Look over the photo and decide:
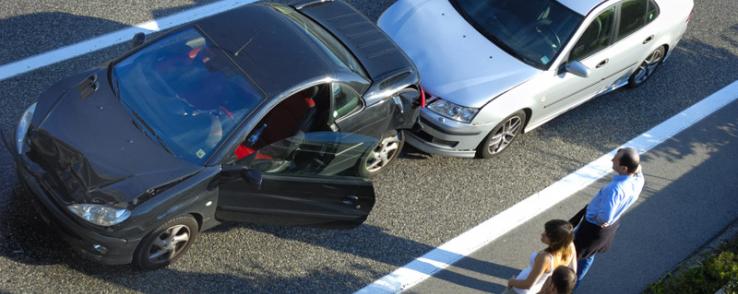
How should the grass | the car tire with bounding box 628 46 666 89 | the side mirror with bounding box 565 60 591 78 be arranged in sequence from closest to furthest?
1. the grass
2. the side mirror with bounding box 565 60 591 78
3. the car tire with bounding box 628 46 666 89

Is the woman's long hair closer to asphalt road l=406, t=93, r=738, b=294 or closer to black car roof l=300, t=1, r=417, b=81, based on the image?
asphalt road l=406, t=93, r=738, b=294

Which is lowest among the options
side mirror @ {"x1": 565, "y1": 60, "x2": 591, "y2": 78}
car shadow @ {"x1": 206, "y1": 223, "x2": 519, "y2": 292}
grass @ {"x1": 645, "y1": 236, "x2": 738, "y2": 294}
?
car shadow @ {"x1": 206, "y1": 223, "x2": 519, "y2": 292}

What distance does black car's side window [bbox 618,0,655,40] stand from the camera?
9.19 metres

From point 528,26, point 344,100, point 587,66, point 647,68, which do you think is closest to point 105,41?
point 344,100

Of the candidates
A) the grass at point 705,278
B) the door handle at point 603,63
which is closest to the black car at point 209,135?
the door handle at point 603,63

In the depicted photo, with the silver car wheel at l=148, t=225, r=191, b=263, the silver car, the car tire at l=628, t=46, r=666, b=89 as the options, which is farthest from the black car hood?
the car tire at l=628, t=46, r=666, b=89

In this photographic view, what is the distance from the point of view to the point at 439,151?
8.41 m

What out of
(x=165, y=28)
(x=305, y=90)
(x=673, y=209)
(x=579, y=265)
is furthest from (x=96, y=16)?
(x=673, y=209)

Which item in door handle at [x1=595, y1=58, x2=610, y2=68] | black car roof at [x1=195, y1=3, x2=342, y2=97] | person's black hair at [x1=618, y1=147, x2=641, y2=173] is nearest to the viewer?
person's black hair at [x1=618, y1=147, x2=641, y2=173]

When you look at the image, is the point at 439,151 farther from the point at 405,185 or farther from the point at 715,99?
the point at 715,99

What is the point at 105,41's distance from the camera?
9328 mm

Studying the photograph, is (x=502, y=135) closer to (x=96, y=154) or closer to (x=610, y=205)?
(x=610, y=205)

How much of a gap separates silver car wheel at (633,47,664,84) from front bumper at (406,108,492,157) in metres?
2.82

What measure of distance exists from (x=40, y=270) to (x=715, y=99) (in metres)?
8.12
